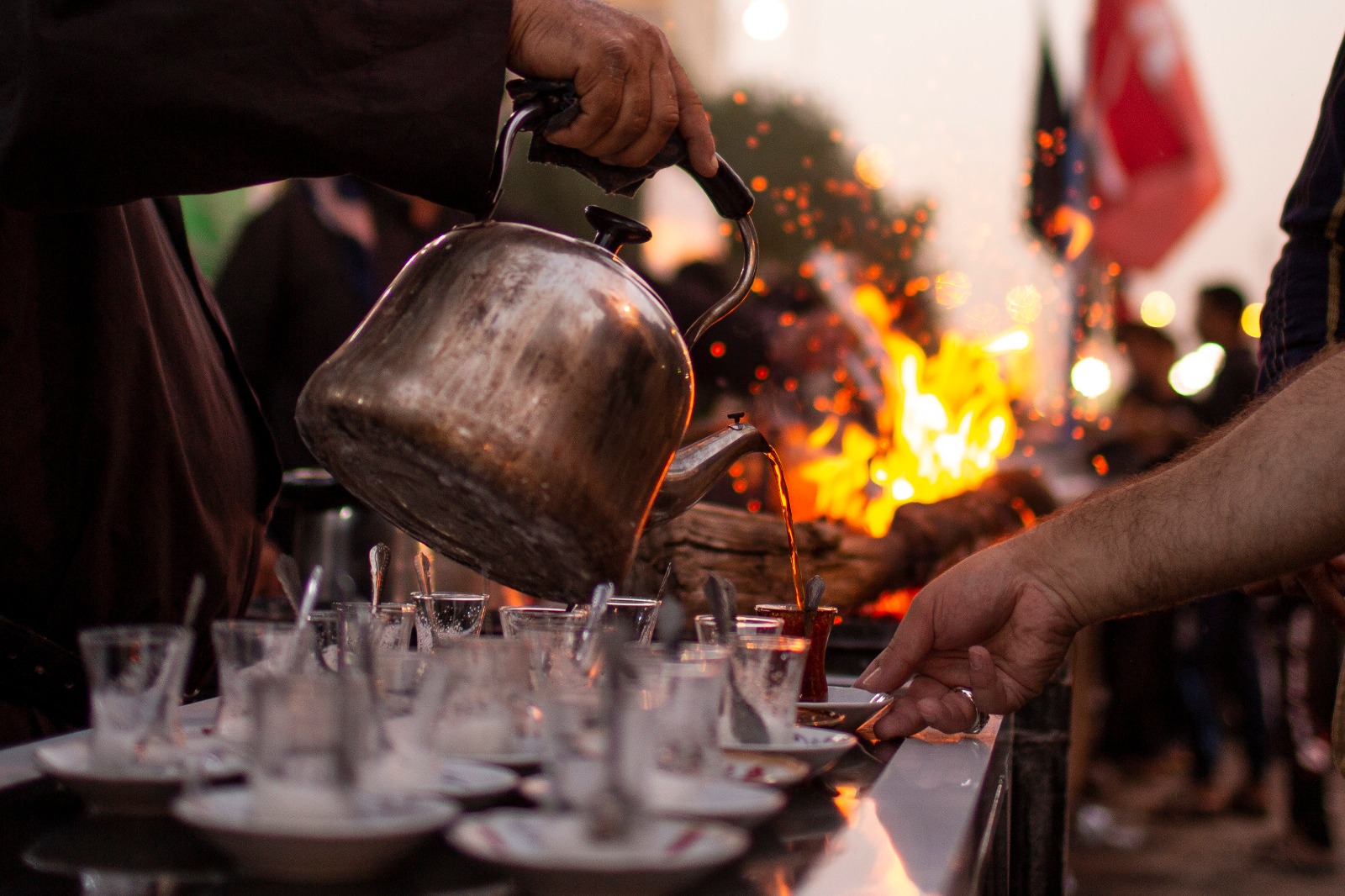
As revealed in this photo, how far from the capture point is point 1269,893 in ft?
12.7

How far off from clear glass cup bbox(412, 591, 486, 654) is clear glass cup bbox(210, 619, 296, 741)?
40 cm

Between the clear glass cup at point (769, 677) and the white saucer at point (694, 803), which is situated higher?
the clear glass cup at point (769, 677)

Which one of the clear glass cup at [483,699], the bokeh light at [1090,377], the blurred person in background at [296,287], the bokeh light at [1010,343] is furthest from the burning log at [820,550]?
the bokeh light at [1090,377]

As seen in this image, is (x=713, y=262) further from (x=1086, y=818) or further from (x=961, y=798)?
(x=961, y=798)

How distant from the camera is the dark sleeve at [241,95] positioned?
110cm

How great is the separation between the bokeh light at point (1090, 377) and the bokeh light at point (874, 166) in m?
1.90

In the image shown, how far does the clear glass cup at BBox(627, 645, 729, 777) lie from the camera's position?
91 cm

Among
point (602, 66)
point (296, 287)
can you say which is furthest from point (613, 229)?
point (296, 287)

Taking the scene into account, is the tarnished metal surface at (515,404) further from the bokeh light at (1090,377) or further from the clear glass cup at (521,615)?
the bokeh light at (1090,377)

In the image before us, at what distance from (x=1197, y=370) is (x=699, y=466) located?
6.15m

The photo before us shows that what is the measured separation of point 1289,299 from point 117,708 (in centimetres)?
200

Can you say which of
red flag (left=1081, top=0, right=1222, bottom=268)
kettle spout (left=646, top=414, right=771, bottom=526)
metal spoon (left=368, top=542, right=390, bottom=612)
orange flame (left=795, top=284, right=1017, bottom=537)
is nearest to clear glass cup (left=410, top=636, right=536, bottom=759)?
kettle spout (left=646, top=414, right=771, bottom=526)

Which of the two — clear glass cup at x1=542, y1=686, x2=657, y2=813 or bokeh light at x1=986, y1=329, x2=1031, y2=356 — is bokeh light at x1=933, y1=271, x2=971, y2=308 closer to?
bokeh light at x1=986, y1=329, x2=1031, y2=356

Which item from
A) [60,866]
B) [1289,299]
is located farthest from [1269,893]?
[60,866]
